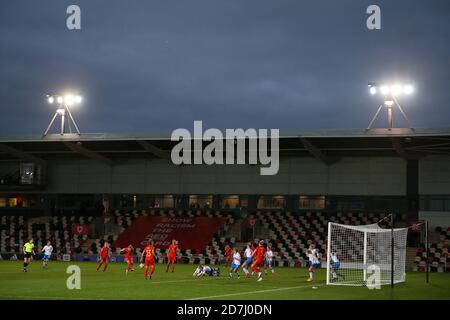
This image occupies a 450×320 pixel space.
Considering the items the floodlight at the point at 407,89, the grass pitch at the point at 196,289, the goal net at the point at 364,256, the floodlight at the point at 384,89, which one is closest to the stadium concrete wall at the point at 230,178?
the floodlight at the point at 407,89

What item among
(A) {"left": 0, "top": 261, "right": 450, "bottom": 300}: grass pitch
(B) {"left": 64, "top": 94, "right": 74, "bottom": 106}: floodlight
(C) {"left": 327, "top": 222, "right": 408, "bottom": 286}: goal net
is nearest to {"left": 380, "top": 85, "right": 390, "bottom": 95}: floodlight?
(C) {"left": 327, "top": 222, "right": 408, "bottom": 286}: goal net

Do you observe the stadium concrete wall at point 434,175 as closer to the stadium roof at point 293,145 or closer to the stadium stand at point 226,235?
the stadium roof at point 293,145

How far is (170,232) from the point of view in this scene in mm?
57875

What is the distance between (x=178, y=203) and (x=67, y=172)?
10618 mm

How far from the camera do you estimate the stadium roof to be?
4803 cm

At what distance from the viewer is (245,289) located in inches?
1070

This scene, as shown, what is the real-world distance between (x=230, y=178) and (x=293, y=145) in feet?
25.2

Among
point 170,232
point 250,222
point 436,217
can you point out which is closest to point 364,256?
point 436,217

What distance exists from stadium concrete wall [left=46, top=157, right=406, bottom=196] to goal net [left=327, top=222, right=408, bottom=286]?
37.0 ft

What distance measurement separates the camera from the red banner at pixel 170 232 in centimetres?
5619

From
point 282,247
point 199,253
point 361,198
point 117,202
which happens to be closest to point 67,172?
point 117,202

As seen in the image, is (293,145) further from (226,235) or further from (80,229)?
(80,229)
